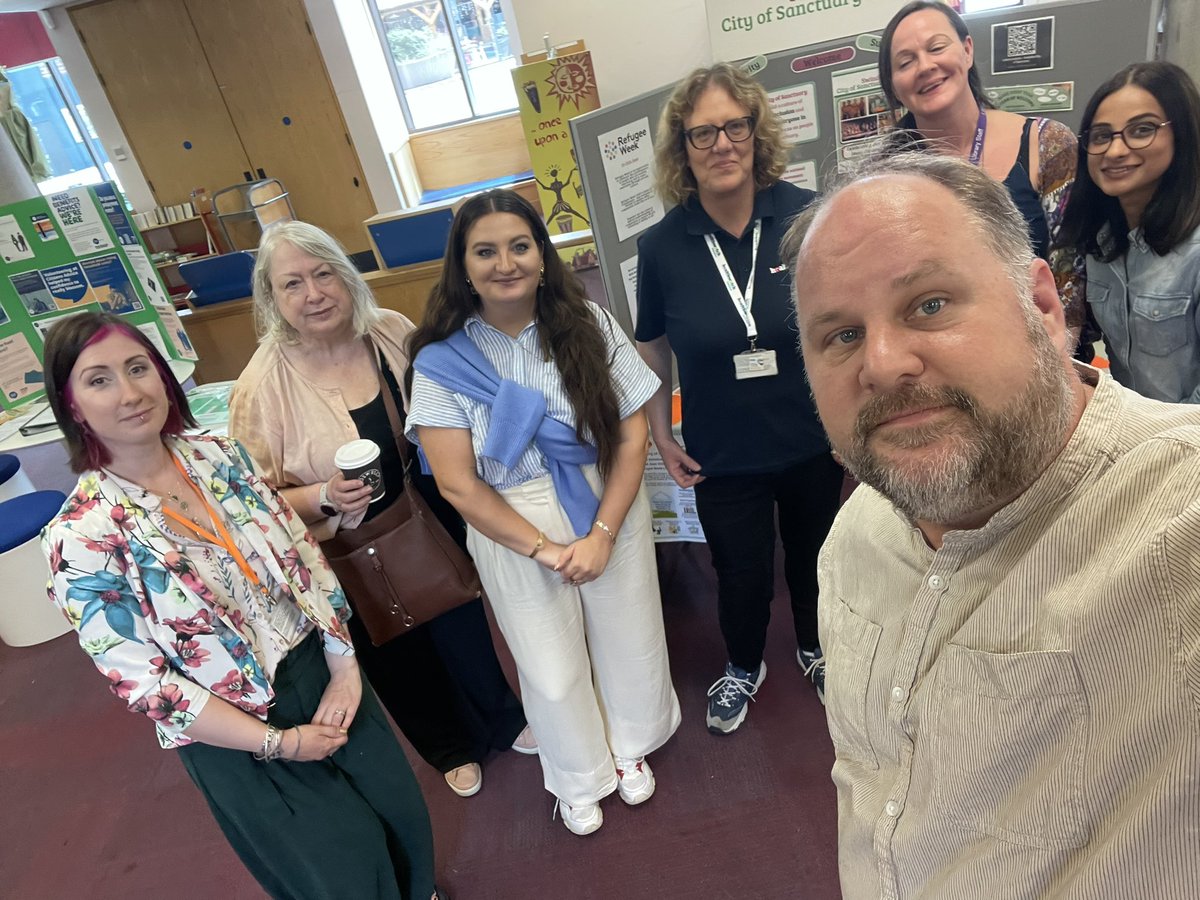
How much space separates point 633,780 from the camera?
194 centimetres

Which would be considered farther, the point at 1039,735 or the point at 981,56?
the point at 981,56

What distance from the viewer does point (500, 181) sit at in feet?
25.4

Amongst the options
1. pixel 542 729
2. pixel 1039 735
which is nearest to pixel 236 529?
pixel 542 729

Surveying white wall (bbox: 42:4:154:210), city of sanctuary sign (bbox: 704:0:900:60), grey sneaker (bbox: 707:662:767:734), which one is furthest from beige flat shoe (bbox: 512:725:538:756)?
white wall (bbox: 42:4:154:210)

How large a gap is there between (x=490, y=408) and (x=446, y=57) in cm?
769

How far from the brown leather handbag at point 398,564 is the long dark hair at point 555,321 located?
0.28 metres

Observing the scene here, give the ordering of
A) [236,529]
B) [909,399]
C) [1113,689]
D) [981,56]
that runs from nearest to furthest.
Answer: [1113,689] < [909,399] < [236,529] < [981,56]

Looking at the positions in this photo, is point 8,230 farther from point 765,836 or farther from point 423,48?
point 423,48

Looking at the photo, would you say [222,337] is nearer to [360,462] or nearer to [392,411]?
[392,411]

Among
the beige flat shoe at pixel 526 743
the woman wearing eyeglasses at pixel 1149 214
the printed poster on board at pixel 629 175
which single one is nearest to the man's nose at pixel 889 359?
the woman wearing eyeglasses at pixel 1149 214

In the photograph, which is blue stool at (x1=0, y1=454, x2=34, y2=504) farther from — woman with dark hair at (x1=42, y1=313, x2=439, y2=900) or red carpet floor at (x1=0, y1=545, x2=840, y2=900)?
woman with dark hair at (x1=42, y1=313, x2=439, y2=900)

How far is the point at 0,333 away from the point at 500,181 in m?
5.55

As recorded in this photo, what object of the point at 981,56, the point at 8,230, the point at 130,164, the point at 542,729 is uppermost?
the point at 130,164

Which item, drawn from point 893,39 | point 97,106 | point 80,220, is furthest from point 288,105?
point 893,39
